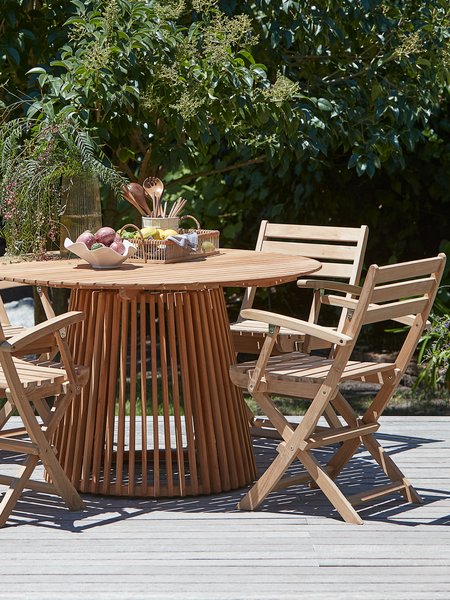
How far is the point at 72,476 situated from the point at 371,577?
4.64 feet

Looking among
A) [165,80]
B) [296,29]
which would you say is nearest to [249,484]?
[165,80]

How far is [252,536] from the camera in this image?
3814 mm

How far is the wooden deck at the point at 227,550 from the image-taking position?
131 inches

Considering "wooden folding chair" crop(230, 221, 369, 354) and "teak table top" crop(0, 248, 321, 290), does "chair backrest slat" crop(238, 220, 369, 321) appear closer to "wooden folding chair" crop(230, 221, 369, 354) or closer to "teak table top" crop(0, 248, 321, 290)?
"wooden folding chair" crop(230, 221, 369, 354)

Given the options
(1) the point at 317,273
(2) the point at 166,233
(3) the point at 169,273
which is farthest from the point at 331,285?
(3) the point at 169,273

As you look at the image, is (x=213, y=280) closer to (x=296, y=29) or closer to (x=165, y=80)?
(x=165, y=80)

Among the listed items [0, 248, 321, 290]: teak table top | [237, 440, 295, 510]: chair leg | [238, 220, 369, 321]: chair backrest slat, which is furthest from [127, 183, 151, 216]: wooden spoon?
[237, 440, 295, 510]: chair leg

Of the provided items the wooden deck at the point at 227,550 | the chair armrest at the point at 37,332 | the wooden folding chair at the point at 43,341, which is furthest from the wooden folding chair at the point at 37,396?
the wooden folding chair at the point at 43,341

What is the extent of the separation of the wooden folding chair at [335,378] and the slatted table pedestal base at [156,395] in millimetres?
191

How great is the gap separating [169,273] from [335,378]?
75 centimetres

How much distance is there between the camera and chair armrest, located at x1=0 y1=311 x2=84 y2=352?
3.70m

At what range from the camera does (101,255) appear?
4.23m

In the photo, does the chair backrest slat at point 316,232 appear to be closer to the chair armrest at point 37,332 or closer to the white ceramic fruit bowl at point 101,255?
the white ceramic fruit bowl at point 101,255

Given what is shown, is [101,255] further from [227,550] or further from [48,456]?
[227,550]
